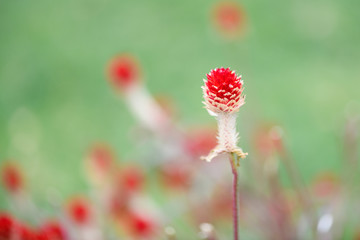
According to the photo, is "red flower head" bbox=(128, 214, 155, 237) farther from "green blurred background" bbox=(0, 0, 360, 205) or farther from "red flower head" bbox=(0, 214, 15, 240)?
"green blurred background" bbox=(0, 0, 360, 205)

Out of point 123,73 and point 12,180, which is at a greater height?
point 123,73

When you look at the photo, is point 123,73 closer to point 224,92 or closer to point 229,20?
point 229,20

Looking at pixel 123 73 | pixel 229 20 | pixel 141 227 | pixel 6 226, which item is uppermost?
pixel 229 20

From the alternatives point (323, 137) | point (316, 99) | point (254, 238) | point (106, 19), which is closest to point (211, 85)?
point (254, 238)

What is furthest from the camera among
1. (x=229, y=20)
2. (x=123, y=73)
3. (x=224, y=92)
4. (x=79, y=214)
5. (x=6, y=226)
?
(x=229, y=20)

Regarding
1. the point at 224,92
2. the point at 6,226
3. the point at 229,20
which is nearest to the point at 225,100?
the point at 224,92

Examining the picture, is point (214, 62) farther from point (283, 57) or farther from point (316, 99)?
point (316, 99)

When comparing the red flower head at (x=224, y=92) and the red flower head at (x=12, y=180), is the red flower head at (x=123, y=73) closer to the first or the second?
the red flower head at (x=12, y=180)

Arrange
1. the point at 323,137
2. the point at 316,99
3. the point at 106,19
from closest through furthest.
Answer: the point at 323,137 → the point at 316,99 → the point at 106,19
